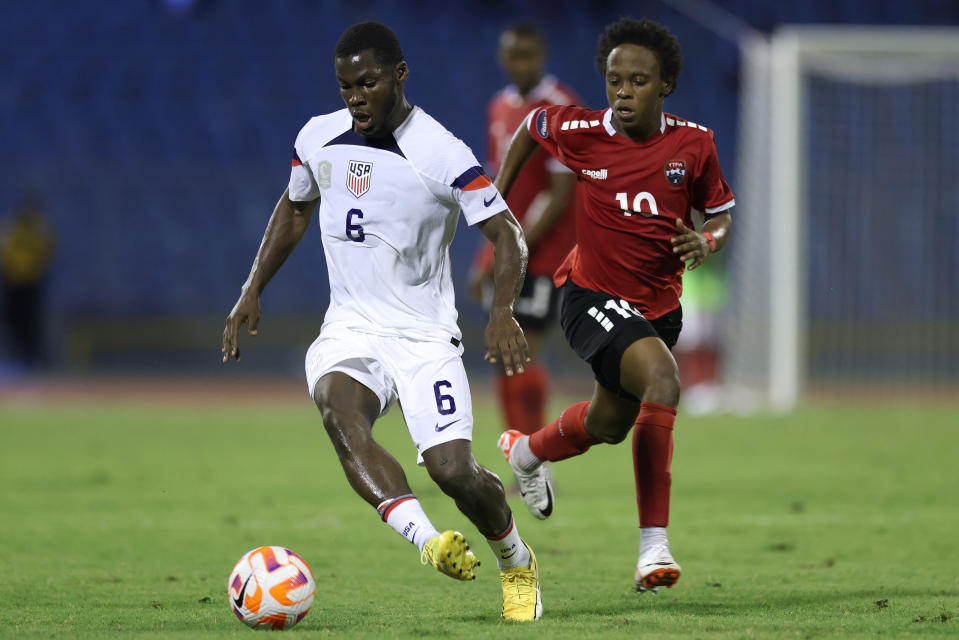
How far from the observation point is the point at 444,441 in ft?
14.6

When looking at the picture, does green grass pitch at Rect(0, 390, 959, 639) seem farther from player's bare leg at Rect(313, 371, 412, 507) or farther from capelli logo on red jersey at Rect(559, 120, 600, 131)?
capelli logo on red jersey at Rect(559, 120, 600, 131)

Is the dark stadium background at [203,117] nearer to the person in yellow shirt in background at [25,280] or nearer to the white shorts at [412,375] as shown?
the person in yellow shirt in background at [25,280]

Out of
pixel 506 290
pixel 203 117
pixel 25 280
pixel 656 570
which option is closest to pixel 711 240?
pixel 506 290

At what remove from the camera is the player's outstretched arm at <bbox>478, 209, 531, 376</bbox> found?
4.40 meters

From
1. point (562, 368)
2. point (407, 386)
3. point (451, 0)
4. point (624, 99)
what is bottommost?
point (562, 368)

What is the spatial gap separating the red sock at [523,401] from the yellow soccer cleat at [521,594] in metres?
3.48

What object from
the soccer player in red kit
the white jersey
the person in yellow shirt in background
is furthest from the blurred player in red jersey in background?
the person in yellow shirt in background

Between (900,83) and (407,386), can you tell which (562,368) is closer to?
(900,83)

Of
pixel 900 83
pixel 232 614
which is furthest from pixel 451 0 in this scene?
pixel 232 614

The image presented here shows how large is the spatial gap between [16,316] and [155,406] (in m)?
3.96

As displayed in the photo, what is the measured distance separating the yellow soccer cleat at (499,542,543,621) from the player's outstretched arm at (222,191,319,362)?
1.20m

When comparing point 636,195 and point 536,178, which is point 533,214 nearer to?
point 536,178

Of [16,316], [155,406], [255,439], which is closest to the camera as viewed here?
[255,439]

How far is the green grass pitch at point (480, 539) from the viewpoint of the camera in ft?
14.8
